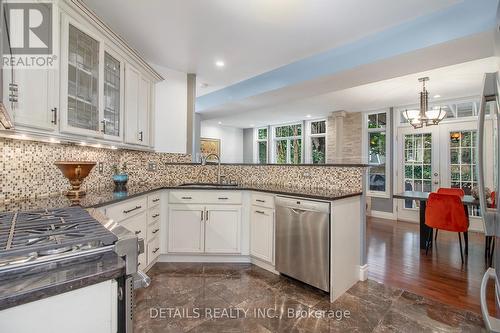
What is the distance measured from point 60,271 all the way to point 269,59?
318 centimetres

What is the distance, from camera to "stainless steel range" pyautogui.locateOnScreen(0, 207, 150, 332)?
2.15 feet

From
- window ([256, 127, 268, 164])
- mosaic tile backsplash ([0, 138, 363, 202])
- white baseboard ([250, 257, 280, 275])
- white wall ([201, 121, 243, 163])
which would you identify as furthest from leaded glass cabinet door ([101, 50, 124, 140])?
window ([256, 127, 268, 164])

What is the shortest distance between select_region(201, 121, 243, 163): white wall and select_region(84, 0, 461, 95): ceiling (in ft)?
16.4

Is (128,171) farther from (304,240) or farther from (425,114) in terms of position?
(425,114)

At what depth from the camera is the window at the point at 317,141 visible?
7176 mm

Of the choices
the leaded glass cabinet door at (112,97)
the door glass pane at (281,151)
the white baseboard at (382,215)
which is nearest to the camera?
the leaded glass cabinet door at (112,97)

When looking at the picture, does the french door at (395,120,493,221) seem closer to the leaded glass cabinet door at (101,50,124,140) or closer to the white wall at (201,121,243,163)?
the white wall at (201,121,243,163)

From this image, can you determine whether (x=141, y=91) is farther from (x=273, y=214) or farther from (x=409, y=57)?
(x=409, y=57)

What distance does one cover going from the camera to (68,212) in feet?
4.13

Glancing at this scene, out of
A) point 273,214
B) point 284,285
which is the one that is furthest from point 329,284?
point 273,214

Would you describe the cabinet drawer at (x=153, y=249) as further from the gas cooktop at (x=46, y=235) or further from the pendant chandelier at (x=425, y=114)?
the pendant chandelier at (x=425, y=114)

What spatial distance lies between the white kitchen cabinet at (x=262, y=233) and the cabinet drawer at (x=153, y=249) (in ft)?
3.58

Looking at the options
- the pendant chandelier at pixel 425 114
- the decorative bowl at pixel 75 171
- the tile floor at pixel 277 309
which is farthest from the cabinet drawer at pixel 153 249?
the pendant chandelier at pixel 425 114

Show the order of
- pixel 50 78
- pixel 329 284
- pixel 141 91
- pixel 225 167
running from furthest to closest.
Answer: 1. pixel 225 167
2. pixel 141 91
3. pixel 329 284
4. pixel 50 78
